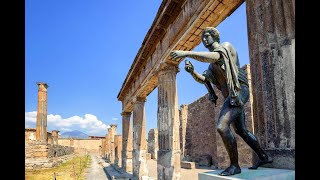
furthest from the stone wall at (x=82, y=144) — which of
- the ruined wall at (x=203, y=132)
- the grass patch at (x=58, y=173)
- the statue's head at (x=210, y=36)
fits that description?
the statue's head at (x=210, y=36)

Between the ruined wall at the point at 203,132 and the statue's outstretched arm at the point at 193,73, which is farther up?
the statue's outstretched arm at the point at 193,73

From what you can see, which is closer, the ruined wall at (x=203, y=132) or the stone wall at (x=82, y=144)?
the ruined wall at (x=203, y=132)

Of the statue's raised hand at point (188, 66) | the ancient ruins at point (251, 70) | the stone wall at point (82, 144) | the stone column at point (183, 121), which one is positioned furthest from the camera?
the stone wall at point (82, 144)

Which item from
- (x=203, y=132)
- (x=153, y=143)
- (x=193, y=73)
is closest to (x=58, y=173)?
(x=203, y=132)

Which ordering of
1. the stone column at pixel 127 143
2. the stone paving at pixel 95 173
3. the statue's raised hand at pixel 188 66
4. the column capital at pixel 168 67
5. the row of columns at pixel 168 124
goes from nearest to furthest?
the statue's raised hand at pixel 188 66, the row of columns at pixel 168 124, the column capital at pixel 168 67, the stone paving at pixel 95 173, the stone column at pixel 127 143

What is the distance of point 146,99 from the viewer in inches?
534

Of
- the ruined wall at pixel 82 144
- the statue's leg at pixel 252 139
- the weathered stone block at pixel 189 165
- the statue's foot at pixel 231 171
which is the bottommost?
the ruined wall at pixel 82 144

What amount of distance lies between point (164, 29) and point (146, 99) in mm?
5964

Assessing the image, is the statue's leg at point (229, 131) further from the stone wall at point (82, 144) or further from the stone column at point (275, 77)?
the stone wall at point (82, 144)

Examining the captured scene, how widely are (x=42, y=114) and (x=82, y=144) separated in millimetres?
46069

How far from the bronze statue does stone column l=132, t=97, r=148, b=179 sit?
10276 mm

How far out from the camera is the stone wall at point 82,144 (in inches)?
2478
